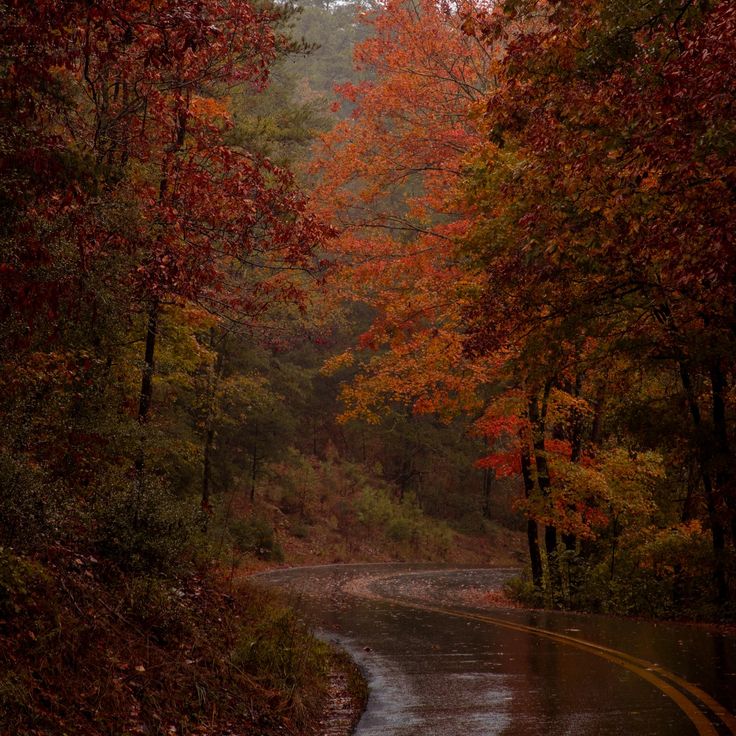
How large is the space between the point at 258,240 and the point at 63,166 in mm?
5380

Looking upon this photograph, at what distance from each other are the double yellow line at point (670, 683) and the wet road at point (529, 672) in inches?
0.5

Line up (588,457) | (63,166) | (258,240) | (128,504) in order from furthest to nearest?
(588,457)
(258,240)
(128,504)
(63,166)

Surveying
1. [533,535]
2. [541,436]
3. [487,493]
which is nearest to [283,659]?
[541,436]

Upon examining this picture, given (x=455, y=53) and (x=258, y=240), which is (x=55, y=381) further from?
(x=455, y=53)

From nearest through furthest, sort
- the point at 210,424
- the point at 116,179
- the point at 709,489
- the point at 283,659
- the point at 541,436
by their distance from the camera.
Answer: the point at 283,659, the point at 116,179, the point at 709,489, the point at 541,436, the point at 210,424

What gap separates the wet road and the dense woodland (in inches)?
46.1

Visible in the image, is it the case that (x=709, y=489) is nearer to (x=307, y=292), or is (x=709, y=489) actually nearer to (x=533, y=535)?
(x=533, y=535)

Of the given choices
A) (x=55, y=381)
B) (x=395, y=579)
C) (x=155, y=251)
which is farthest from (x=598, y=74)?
(x=395, y=579)

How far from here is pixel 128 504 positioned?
9.65 m

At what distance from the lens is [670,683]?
8898mm

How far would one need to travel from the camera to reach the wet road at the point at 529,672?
24.3ft

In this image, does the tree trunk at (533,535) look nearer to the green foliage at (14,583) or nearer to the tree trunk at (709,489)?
the tree trunk at (709,489)

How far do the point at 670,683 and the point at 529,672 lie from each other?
1.68 meters

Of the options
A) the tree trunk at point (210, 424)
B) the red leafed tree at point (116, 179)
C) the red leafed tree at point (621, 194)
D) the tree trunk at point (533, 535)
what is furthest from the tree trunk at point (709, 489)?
the tree trunk at point (210, 424)
